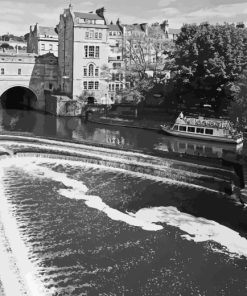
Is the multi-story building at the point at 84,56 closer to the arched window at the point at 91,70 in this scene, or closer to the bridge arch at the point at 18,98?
the arched window at the point at 91,70

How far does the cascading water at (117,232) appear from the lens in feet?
73.7

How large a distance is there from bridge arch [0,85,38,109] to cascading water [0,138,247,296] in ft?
155

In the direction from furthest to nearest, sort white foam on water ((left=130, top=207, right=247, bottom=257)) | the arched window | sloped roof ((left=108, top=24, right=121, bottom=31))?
1. sloped roof ((left=108, top=24, right=121, bottom=31))
2. the arched window
3. white foam on water ((left=130, top=207, right=247, bottom=257))

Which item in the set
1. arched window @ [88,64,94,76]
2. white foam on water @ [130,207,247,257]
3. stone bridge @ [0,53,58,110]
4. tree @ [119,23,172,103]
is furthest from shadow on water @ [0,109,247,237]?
arched window @ [88,64,94,76]

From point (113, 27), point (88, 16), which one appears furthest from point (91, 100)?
point (113, 27)

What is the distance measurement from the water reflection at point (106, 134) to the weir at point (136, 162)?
4.50m

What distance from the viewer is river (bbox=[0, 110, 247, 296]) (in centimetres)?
2247

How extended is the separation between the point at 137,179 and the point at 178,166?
15.2 ft

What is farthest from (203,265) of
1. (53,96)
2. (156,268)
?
(53,96)

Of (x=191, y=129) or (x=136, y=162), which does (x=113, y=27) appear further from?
(x=136, y=162)

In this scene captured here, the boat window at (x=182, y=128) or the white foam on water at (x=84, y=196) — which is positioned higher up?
the boat window at (x=182, y=128)

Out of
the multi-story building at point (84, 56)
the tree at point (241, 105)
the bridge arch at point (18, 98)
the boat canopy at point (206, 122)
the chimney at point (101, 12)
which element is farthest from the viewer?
the bridge arch at point (18, 98)

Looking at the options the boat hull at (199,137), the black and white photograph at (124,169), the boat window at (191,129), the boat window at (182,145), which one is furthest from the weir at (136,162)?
the boat window at (191,129)

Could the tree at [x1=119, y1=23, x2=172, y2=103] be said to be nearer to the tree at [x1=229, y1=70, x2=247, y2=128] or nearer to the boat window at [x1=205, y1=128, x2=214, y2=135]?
the boat window at [x1=205, y1=128, x2=214, y2=135]
